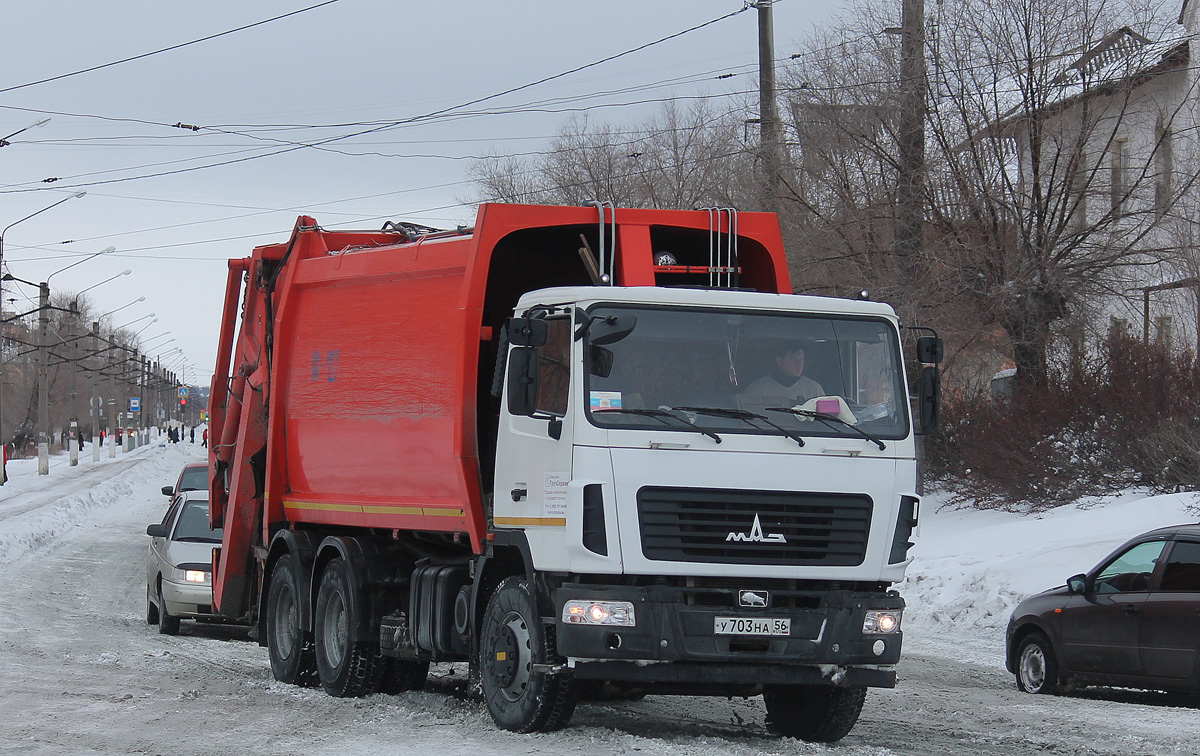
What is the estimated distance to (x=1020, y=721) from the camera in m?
9.63

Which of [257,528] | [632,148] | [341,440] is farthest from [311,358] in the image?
[632,148]

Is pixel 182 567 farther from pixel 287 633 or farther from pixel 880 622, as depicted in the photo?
pixel 880 622

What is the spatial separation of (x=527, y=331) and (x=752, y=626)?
2142mm

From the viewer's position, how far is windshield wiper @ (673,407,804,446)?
26.4 feet

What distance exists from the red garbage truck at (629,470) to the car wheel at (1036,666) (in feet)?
10.9

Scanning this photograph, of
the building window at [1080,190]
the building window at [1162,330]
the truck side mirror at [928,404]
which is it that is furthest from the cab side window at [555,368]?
the building window at [1080,190]

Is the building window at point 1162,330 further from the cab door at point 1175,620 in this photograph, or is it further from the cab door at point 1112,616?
the cab door at point 1175,620

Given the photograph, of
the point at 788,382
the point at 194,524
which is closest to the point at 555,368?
the point at 788,382

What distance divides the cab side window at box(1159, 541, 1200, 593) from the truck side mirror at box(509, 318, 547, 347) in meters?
5.62

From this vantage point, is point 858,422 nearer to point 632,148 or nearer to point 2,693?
point 2,693

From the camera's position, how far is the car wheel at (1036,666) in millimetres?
11564

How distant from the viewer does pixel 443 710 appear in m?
9.73

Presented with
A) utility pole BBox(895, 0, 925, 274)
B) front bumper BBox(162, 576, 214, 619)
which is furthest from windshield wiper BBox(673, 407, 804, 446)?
utility pole BBox(895, 0, 925, 274)

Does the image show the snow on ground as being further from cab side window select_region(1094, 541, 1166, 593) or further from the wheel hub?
the wheel hub
